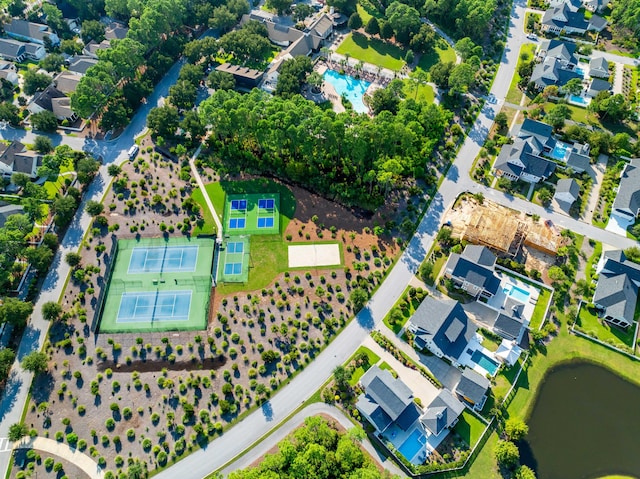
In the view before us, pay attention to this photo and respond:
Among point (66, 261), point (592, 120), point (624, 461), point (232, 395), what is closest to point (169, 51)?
point (66, 261)

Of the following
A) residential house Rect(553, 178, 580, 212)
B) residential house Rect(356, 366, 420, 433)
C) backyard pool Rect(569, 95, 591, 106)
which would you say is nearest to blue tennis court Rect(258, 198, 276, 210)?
residential house Rect(356, 366, 420, 433)

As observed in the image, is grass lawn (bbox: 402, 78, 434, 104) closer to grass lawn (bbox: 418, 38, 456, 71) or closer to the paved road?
grass lawn (bbox: 418, 38, 456, 71)

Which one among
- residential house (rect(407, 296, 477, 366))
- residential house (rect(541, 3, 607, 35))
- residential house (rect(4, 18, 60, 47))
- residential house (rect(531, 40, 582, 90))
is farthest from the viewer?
residential house (rect(541, 3, 607, 35))

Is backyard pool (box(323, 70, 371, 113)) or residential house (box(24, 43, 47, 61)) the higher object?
backyard pool (box(323, 70, 371, 113))

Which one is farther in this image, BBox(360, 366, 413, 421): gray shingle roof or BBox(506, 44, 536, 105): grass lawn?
BBox(506, 44, 536, 105): grass lawn

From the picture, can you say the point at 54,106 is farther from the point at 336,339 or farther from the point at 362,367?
the point at 362,367

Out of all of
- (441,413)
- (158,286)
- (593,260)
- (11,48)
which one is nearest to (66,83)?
(11,48)
